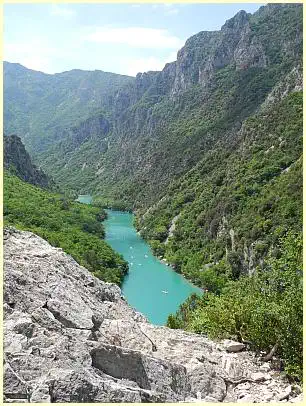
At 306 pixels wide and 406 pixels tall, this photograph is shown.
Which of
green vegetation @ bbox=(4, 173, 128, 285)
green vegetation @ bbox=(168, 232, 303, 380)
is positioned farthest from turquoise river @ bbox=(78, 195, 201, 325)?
green vegetation @ bbox=(168, 232, 303, 380)

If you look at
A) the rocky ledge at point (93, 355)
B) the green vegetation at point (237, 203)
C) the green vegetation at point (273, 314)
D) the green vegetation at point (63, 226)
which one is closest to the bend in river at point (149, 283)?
the green vegetation at point (237, 203)

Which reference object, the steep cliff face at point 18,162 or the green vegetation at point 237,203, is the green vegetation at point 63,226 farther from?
the steep cliff face at point 18,162

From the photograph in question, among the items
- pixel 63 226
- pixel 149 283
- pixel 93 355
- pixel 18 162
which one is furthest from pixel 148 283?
pixel 18 162

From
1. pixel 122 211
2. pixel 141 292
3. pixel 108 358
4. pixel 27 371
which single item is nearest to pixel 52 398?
pixel 27 371

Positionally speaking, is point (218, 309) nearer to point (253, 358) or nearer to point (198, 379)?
point (253, 358)

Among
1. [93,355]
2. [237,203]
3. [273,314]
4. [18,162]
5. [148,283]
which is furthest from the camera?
[18,162]

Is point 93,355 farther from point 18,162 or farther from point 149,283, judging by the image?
point 18,162
